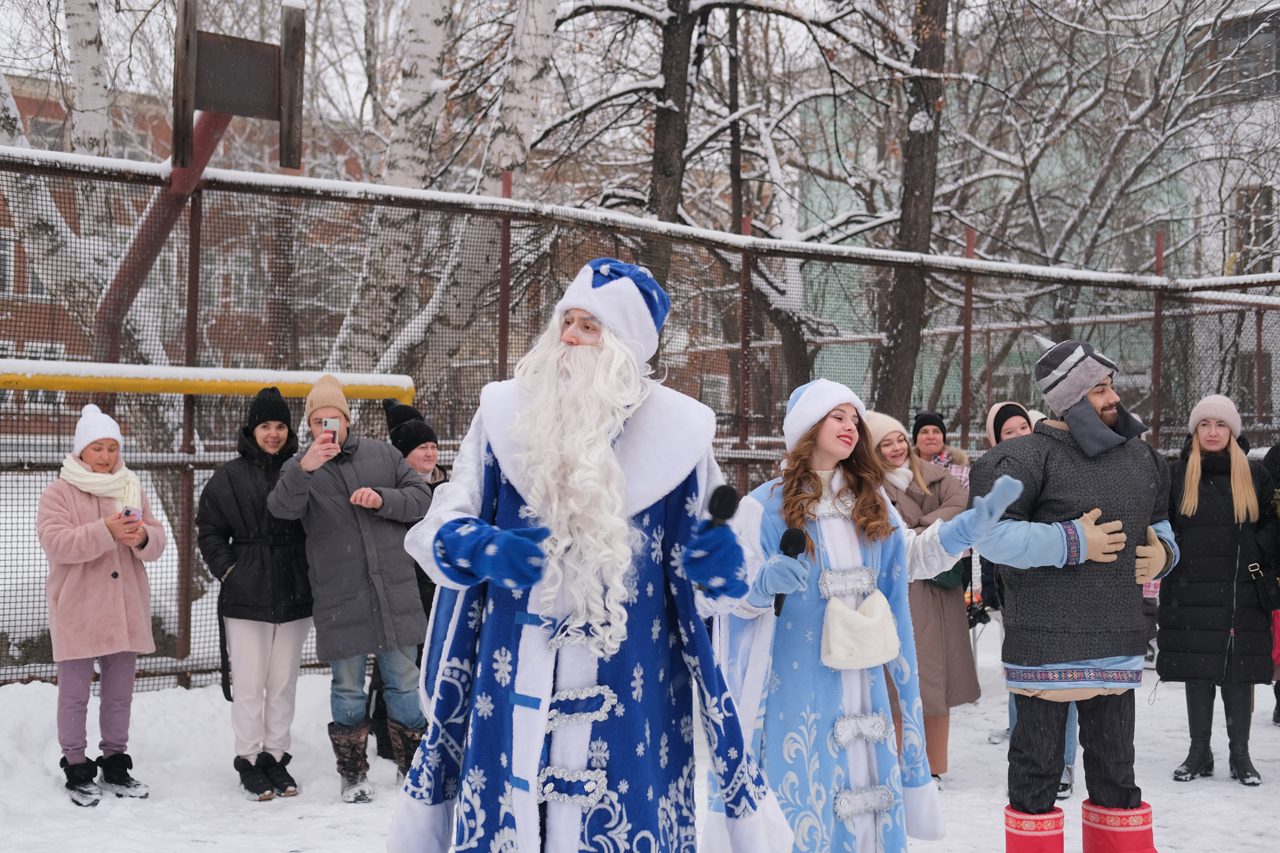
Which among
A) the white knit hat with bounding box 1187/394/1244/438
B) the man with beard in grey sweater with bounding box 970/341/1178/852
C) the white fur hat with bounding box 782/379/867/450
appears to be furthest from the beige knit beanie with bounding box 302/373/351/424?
the white knit hat with bounding box 1187/394/1244/438

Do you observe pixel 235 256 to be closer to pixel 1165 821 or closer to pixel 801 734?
pixel 801 734

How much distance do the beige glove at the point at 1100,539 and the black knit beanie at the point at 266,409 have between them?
3585 millimetres

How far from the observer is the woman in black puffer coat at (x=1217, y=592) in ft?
19.8

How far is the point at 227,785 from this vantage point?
223 inches

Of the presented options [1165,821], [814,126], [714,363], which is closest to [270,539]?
[714,363]

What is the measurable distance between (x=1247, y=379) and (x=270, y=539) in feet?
22.9

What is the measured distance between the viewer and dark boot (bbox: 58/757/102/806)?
17.2 feet

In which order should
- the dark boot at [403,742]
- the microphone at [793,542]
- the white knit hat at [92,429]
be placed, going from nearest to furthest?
the microphone at [793,542] → the white knit hat at [92,429] → the dark boot at [403,742]

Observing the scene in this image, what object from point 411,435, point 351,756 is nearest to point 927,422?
point 411,435

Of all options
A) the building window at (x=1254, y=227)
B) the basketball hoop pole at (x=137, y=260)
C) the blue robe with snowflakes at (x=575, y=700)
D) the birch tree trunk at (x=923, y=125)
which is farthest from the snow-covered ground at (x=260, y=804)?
the building window at (x=1254, y=227)

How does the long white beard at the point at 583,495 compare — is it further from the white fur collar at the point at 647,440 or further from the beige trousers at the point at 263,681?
the beige trousers at the point at 263,681

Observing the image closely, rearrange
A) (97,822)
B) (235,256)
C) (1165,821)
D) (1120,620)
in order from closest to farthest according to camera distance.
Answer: (1120,620)
(97,822)
(1165,821)
(235,256)

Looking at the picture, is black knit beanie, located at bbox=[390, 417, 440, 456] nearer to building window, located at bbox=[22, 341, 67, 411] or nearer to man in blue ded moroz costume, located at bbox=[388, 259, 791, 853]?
building window, located at bbox=[22, 341, 67, 411]

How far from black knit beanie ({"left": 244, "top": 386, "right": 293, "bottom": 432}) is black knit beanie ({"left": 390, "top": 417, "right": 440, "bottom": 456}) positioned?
563 millimetres
